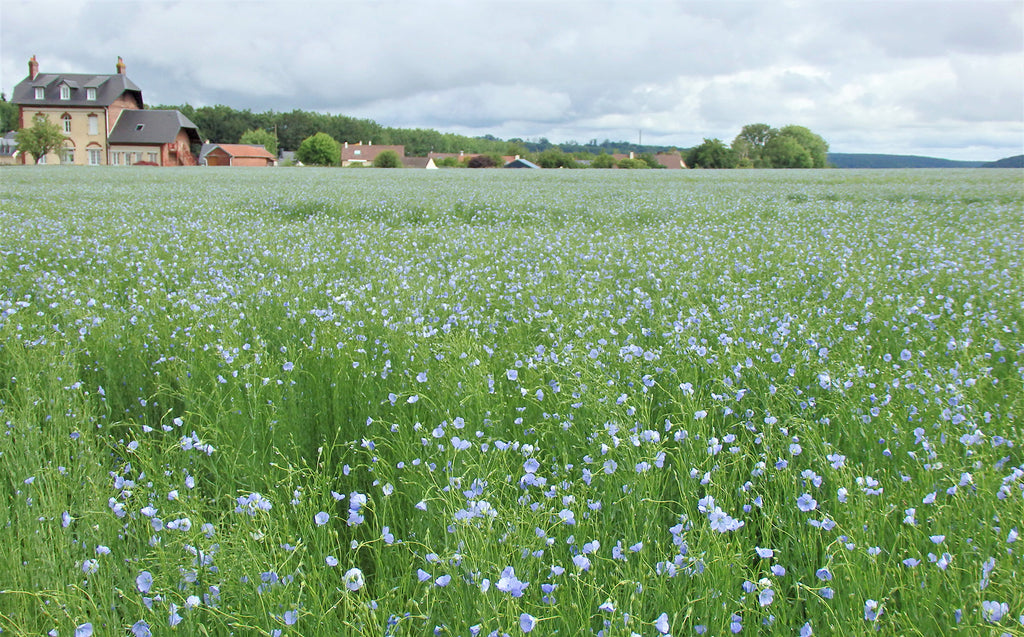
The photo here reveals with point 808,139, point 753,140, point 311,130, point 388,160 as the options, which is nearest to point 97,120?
A: point 388,160

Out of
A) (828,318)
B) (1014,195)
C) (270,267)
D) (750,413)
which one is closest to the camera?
(750,413)

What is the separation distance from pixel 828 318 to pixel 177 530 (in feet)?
15.5

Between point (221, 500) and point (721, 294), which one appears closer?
point (221, 500)

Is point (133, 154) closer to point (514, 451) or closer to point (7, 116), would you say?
point (7, 116)

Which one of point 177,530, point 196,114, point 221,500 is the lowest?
point 221,500

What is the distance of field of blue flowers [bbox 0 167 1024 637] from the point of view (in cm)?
194

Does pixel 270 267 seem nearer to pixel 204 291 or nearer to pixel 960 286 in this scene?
pixel 204 291

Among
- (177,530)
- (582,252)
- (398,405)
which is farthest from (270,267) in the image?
(177,530)

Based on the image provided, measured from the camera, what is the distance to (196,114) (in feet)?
446

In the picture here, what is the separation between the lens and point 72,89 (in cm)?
8338

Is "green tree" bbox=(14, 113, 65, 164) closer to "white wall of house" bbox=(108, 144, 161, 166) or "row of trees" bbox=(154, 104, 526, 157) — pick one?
"white wall of house" bbox=(108, 144, 161, 166)

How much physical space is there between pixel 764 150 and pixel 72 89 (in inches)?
4192

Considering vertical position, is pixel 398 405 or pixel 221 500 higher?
pixel 398 405

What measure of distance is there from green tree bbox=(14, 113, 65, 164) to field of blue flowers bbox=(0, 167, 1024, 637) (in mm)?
75103
